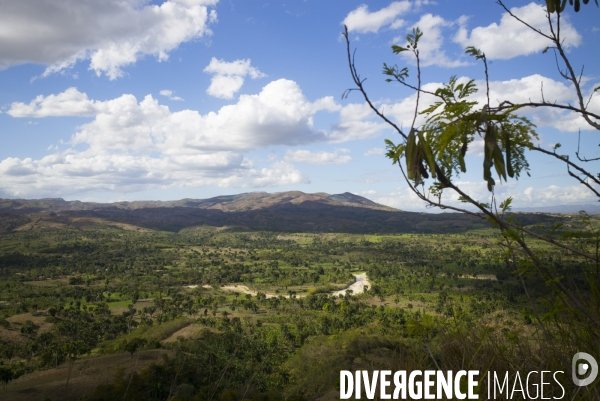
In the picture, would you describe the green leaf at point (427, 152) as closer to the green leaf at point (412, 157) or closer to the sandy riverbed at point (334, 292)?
the green leaf at point (412, 157)

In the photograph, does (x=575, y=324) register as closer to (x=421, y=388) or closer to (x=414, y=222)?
(x=421, y=388)

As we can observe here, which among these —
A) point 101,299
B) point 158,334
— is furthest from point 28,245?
point 158,334

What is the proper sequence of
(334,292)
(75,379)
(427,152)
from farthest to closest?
(334,292) < (75,379) < (427,152)

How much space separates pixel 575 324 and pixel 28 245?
467 ft

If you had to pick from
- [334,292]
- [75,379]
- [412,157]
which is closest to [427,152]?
[412,157]

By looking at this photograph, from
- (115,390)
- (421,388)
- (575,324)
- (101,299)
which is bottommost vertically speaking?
A: (101,299)

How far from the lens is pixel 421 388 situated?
9.51ft

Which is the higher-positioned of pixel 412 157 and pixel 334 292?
pixel 412 157

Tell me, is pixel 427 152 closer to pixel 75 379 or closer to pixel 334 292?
pixel 75 379

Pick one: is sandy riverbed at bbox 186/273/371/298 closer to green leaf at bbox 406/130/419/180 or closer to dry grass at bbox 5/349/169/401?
dry grass at bbox 5/349/169/401

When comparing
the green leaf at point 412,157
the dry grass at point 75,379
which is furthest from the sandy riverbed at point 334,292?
the green leaf at point 412,157

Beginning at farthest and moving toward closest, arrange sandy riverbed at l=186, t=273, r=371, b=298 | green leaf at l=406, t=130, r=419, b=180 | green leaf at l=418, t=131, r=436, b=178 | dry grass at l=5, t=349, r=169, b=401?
1. sandy riverbed at l=186, t=273, r=371, b=298
2. dry grass at l=5, t=349, r=169, b=401
3. green leaf at l=406, t=130, r=419, b=180
4. green leaf at l=418, t=131, r=436, b=178

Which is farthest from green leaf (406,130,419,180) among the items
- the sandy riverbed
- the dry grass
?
the sandy riverbed

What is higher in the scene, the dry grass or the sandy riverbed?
the dry grass
